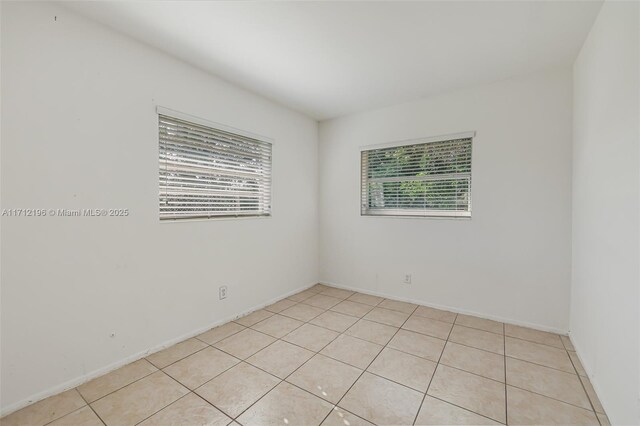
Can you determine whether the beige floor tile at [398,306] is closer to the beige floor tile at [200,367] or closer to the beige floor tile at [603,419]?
the beige floor tile at [603,419]

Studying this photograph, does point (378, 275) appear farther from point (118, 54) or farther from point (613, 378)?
point (118, 54)

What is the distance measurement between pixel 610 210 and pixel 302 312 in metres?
2.67

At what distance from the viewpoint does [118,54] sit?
201 cm

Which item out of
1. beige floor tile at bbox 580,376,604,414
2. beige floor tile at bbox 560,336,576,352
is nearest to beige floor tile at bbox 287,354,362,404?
beige floor tile at bbox 580,376,604,414

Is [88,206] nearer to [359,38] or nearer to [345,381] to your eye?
[345,381]

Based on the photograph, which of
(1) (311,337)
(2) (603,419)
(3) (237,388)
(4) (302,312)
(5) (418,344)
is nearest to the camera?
(2) (603,419)

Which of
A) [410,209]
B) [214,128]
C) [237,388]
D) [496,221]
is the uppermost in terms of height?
[214,128]

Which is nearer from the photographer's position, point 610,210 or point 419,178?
point 610,210

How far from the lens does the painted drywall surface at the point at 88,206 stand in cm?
161

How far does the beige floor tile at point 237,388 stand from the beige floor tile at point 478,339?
166 centimetres

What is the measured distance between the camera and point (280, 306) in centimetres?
327

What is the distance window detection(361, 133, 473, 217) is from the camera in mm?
3000

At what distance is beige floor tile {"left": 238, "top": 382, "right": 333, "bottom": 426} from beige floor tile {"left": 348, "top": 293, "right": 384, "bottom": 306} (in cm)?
176

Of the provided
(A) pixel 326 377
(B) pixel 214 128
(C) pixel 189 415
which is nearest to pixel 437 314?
(A) pixel 326 377
